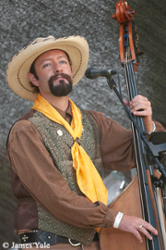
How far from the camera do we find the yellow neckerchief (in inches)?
68.2

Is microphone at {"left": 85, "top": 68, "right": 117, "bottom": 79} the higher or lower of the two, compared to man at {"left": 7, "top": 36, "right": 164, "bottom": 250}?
higher

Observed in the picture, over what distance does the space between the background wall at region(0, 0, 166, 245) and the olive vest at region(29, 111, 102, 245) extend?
1012 millimetres

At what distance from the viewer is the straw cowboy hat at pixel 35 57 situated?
6.43 feet

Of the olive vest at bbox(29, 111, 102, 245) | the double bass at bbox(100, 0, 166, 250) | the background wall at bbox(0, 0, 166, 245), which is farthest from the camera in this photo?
the background wall at bbox(0, 0, 166, 245)

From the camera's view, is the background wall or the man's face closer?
the man's face

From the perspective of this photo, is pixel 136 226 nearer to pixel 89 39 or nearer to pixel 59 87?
pixel 59 87

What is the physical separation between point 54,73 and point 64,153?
1.83 feet

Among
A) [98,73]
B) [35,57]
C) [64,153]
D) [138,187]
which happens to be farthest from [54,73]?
[138,187]

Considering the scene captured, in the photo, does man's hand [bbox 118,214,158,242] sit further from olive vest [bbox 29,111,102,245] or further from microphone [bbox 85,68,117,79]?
microphone [bbox 85,68,117,79]

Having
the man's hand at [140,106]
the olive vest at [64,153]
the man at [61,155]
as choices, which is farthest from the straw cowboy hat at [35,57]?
the man's hand at [140,106]

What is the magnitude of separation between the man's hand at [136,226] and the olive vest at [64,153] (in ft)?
0.80

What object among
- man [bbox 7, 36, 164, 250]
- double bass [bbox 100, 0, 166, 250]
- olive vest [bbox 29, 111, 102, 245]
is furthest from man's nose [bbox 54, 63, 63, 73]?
double bass [bbox 100, 0, 166, 250]

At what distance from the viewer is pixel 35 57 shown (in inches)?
80.5

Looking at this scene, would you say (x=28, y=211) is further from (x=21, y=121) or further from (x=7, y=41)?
(x=7, y=41)
